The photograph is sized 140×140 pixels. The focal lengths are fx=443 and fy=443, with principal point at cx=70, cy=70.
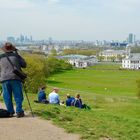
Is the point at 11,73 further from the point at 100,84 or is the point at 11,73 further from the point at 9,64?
the point at 100,84

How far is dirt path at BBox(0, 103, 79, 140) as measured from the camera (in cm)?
916

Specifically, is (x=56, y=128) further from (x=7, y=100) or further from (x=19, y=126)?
(x=7, y=100)

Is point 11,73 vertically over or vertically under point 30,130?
over

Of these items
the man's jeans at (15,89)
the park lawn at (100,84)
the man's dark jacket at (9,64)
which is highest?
the man's dark jacket at (9,64)

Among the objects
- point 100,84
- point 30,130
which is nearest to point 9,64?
point 30,130

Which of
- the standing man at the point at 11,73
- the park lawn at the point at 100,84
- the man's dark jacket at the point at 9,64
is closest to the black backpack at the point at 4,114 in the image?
the standing man at the point at 11,73

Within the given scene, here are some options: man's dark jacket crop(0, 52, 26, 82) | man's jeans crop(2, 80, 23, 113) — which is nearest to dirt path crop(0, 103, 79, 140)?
man's jeans crop(2, 80, 23, 113)

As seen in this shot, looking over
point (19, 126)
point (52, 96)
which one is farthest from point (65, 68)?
point (19, 126)

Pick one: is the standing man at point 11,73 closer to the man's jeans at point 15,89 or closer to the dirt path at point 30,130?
the man's jeans at point 15,89

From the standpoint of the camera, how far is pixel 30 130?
967 cm

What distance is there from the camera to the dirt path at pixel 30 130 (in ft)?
30.1

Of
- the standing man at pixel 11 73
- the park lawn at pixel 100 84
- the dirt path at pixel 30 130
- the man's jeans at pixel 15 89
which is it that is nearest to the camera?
the dirt path at pixel 30 130

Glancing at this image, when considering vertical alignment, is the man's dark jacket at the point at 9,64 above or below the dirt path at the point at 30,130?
above

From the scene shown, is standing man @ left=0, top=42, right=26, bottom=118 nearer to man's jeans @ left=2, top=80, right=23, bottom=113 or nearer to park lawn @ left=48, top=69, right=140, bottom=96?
man's jeans @ left=2, top=80, right=23, bottom=113
